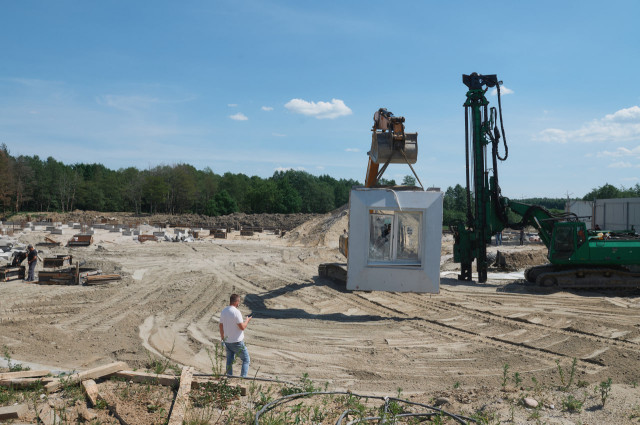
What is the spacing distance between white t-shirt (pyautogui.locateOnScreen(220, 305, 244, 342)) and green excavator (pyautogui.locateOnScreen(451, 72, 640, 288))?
1141cm

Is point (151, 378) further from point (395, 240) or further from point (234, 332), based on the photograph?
point (395, 240)

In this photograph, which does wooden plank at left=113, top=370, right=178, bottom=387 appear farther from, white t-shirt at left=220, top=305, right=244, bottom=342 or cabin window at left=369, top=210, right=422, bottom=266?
cabin window at left=369, top=210, right=422, bottom=266

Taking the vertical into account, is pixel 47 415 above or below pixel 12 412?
below

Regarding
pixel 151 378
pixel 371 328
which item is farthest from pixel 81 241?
pixel 151 378

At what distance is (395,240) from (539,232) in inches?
302

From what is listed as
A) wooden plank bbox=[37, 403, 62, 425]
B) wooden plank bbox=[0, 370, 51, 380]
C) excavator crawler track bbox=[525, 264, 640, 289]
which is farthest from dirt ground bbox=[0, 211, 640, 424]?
wooden plank bbox=[37, 403, 62, 425]

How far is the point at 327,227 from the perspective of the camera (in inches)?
1298

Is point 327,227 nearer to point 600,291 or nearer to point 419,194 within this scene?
point 600,291

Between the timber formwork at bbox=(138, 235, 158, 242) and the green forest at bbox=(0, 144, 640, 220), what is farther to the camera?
the green forest at bbox=(0, 144, 640, 220)

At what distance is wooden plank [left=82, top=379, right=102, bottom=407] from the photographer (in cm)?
518

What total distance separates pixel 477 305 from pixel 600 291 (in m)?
5.23

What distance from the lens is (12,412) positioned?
4695mm

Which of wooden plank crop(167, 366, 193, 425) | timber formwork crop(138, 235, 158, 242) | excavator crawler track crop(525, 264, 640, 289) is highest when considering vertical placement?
timber formwork crop(138, 235, 158, 242)

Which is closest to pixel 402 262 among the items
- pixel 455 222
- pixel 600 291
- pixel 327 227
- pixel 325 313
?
pixel 325 313
